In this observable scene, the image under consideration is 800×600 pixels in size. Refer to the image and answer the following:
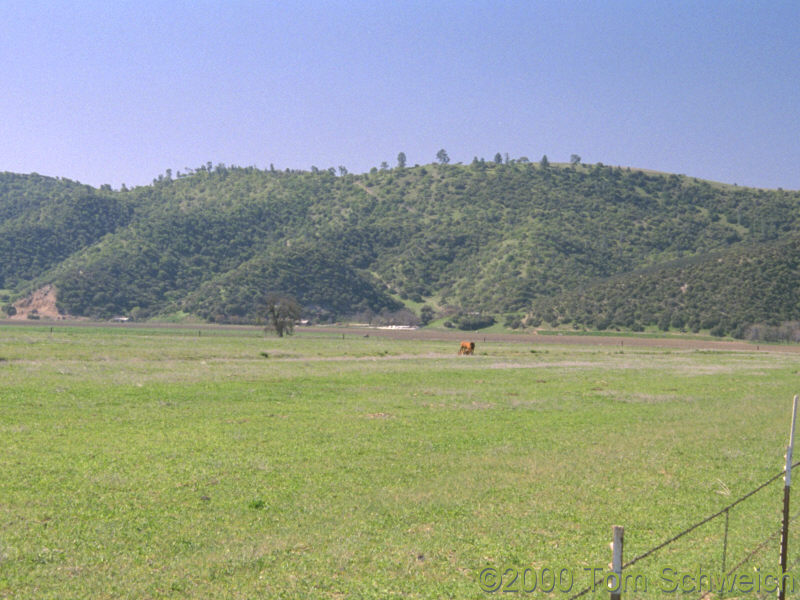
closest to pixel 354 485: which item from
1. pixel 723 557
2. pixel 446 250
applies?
pixel 723 557

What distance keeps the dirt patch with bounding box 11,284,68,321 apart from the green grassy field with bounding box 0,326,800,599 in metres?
101

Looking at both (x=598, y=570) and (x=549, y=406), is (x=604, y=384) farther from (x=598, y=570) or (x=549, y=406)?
(x=598, y=570)

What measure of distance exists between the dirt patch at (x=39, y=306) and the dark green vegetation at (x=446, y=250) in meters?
1.93

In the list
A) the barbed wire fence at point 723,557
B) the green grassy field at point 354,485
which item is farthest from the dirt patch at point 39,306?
the barbed wire fence at point 723,557

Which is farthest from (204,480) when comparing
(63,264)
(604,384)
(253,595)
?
(63,264)

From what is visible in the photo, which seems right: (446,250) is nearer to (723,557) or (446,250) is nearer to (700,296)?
(700,296)

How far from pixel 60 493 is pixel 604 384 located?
29084 mm

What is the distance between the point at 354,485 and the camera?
1438 centimetres

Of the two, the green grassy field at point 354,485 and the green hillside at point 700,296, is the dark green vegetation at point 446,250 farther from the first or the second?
the green grassy field at point 354,485

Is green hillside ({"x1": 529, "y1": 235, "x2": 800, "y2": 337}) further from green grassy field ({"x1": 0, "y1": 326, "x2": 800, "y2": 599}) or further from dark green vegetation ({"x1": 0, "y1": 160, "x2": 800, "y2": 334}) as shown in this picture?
green grassy field ({"x1": 0, "y1": 326, "x2": 800, "y2": 599})

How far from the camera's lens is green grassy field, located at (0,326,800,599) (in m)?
9.55

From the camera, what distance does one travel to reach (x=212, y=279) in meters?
151

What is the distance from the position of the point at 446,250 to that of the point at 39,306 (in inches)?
3118

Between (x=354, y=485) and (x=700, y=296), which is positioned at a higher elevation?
(x=700, y=296)
